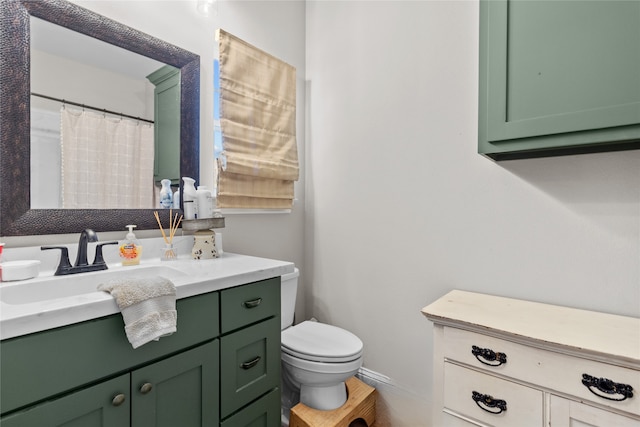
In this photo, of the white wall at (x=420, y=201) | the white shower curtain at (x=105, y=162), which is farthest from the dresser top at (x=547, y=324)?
the white shower curtain at (x=105, y=162)

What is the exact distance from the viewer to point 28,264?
3.43 ft

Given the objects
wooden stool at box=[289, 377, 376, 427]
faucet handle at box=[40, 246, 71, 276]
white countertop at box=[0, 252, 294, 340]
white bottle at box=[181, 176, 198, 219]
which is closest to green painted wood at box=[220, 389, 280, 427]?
wooden stool at box=[289, 377, 376, 427]

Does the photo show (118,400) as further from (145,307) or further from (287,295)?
(287,295)

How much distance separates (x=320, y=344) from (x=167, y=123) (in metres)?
1.34

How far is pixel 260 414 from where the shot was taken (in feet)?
4.15

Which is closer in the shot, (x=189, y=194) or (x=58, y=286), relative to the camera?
(x=58, y=286)

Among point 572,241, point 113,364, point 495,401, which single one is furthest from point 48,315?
point 572,241

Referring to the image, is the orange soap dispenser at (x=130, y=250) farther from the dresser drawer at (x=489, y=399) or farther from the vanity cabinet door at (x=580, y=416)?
the vanity cabinet door at (x=580, y=416)

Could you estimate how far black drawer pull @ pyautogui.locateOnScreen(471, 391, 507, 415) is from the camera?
42.6 inches

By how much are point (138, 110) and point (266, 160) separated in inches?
27.7

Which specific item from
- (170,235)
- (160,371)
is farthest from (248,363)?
(170,235)

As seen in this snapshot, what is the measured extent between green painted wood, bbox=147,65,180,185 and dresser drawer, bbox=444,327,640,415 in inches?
55.7

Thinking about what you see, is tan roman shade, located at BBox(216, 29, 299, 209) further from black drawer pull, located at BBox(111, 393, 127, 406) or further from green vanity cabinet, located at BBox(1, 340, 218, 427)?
black drawer pull, located at BBox(111, 393, 127, 406)

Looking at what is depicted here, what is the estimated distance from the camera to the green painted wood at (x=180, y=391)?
899mm
